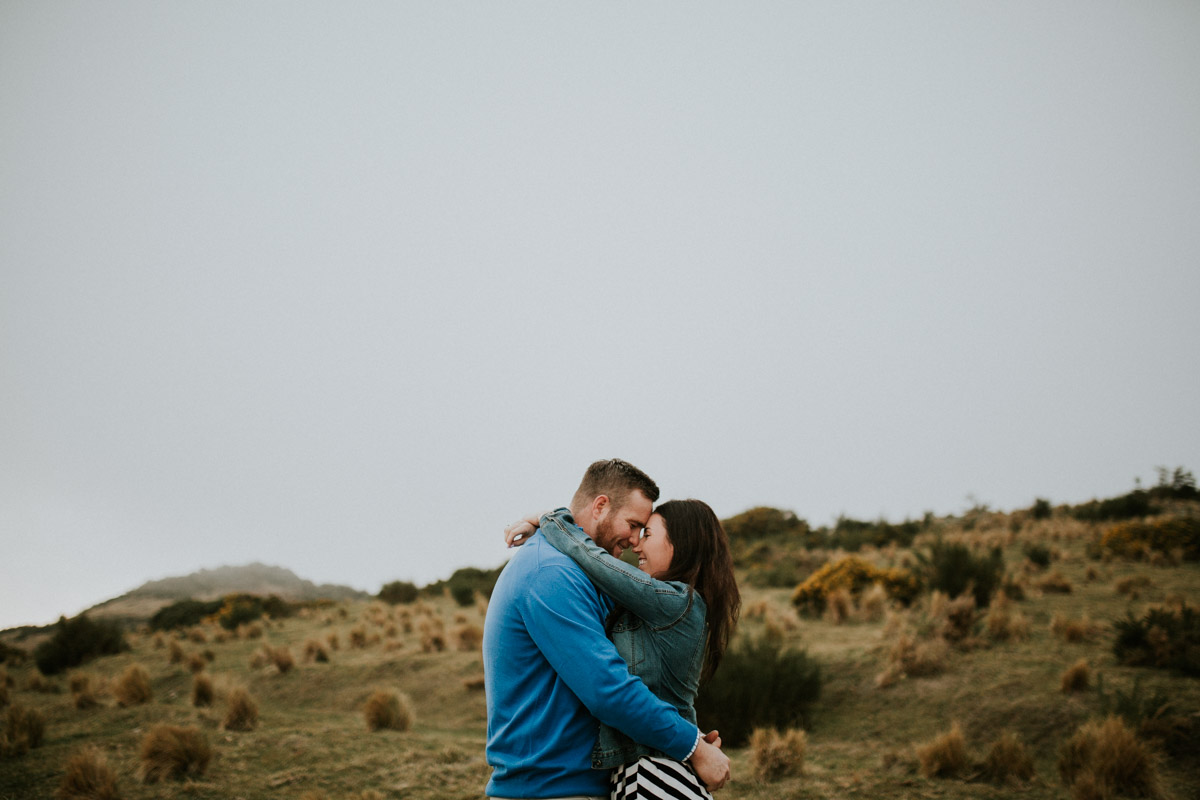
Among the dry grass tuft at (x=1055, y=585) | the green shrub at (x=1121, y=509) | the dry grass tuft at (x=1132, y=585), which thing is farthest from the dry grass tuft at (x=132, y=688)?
the green shrub at (x=1121, y=509)

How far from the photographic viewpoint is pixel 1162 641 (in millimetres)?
8719

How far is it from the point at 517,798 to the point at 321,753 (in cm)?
632

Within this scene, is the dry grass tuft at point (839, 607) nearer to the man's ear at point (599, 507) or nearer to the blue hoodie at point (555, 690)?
the man's ear at point (599, 507)

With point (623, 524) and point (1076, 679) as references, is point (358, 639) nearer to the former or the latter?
point (1076, 679)

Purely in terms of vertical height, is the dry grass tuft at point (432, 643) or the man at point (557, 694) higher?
the man at point (557, 694)

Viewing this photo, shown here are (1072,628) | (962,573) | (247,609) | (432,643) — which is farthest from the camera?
(247,609)

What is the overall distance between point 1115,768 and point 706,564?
5.58m

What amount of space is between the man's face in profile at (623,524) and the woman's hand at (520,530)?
38cm

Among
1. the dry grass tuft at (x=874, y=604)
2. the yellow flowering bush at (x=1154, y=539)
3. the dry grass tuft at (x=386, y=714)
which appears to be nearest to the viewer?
the dry grass tuft at (x=386, y=714)

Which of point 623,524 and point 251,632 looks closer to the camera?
point 623,524

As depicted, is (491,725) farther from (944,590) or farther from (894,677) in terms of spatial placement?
(944,590)

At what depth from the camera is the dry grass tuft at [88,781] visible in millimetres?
6051

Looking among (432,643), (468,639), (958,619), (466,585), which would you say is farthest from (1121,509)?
(432,643)

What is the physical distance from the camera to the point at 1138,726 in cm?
684
